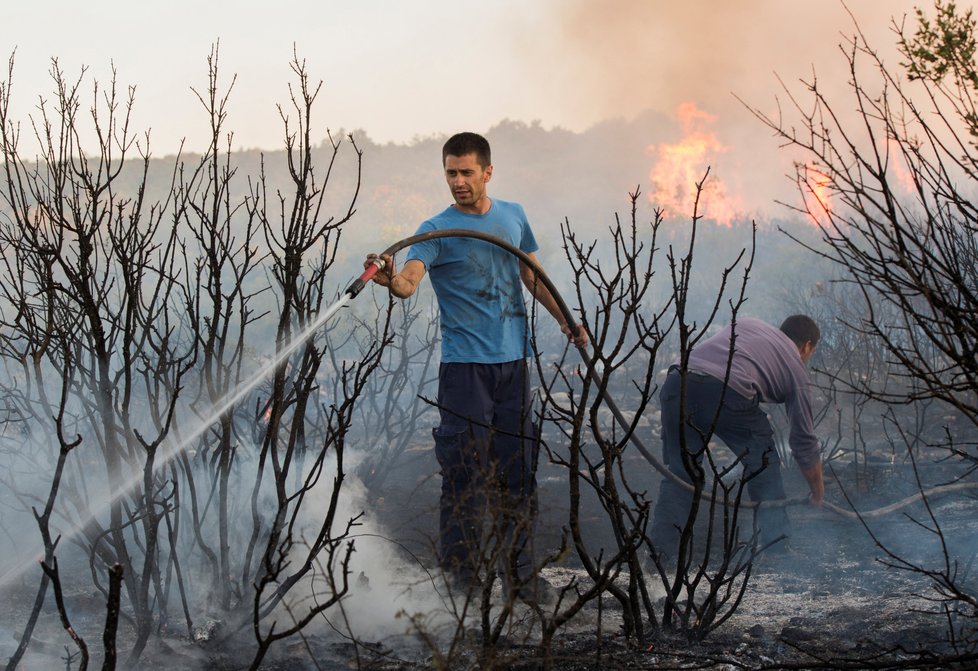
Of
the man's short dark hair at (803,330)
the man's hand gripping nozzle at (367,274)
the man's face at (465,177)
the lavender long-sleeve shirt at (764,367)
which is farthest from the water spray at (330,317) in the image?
the man's short dark hair at (803,330)

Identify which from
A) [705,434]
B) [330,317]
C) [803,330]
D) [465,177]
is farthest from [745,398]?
[330,317]

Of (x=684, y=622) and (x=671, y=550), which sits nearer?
(x=684, y=622)

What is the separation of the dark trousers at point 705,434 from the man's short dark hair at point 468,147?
5.16ft

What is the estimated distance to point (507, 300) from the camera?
3.96m

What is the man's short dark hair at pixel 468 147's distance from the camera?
3.94 m

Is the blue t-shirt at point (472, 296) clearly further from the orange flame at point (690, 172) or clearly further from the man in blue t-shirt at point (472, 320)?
the orange flame at point (690, 172)

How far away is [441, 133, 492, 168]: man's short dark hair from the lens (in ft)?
12.9

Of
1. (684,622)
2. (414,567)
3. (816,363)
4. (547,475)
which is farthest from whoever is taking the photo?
(816,363)

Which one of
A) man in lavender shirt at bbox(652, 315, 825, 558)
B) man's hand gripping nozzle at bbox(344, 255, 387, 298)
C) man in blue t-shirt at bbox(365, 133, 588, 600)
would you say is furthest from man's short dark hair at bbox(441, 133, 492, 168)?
man in lavender shirt at bbox(652, 315, 825, 558)

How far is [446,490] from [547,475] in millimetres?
3608

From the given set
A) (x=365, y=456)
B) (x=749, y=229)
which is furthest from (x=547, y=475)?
(x=749, y=229)

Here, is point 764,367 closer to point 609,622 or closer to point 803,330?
point 803,330

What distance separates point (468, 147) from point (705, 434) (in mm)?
1939

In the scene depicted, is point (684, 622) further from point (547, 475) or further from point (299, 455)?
point (547, 475)
